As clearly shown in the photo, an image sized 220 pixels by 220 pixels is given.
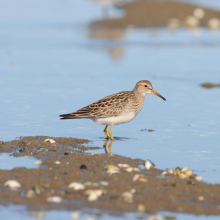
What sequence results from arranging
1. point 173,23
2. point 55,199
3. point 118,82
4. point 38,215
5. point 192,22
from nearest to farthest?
point 38,215 → point 55,199 → point 118,82 → point 192,22 → point 173,23

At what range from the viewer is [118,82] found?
1620cm

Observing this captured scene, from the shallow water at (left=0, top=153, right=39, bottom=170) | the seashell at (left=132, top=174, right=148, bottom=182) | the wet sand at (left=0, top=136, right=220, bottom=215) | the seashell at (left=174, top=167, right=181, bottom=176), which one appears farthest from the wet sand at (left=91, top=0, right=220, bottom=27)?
the seashell at (left=132, top=174, right=148, bottom=182)

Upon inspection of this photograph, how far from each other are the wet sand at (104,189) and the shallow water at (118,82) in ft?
2.98

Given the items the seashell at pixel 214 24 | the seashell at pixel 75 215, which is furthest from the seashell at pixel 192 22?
the seashell at pixel 75 215

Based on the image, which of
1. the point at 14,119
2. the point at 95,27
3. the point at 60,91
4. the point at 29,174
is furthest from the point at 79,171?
the point at 95,27

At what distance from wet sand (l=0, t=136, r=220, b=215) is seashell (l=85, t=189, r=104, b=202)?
51 mm

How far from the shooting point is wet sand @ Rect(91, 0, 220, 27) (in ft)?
99.6

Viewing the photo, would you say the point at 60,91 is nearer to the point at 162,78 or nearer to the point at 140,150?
the point at 162,78

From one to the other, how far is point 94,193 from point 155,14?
26300 mm

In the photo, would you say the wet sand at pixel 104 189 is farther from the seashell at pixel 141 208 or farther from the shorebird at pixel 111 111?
the shorebird at pixel 111 111

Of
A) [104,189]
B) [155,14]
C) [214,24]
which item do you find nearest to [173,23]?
[155,14]

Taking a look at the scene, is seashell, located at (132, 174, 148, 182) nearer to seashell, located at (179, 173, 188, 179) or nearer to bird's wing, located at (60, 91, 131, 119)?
seashell, located at (179, 173, 188, 179)

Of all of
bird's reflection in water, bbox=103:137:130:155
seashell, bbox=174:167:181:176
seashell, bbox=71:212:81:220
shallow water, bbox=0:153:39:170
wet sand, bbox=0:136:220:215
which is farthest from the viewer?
bird's reflection in water, bbox=103:137:130:155

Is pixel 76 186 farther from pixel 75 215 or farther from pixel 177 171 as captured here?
pixel 177 171
